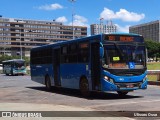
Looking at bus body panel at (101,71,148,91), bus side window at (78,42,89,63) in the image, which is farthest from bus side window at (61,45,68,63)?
bus body panel at (101,71,148,91)

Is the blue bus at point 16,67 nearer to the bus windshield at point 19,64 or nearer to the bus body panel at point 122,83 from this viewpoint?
the bus windshield at point 19,64

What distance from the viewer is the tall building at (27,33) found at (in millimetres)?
161500

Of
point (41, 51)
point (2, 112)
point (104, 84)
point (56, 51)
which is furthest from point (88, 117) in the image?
point (41, 51)

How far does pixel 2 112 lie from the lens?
12.8m

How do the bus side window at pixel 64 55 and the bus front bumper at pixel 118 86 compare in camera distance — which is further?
the bus side window at pixel 64 55

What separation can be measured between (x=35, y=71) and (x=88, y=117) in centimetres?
1731

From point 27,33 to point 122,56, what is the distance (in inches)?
6036

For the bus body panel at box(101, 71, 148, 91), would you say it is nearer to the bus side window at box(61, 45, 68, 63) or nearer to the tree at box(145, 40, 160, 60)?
the bus side window at box(61, 45, 68, 63)

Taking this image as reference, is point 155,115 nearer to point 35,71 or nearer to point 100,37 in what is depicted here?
point 100,37

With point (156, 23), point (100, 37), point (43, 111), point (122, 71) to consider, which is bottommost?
point (43, 111)

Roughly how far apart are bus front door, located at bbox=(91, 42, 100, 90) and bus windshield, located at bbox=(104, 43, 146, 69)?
581 mm

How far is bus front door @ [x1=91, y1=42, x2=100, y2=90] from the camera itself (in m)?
18.2

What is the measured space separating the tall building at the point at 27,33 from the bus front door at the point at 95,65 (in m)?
139

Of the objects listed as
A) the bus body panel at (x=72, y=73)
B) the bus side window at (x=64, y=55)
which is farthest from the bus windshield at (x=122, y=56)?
the bus side window at (x=64, y=55)
